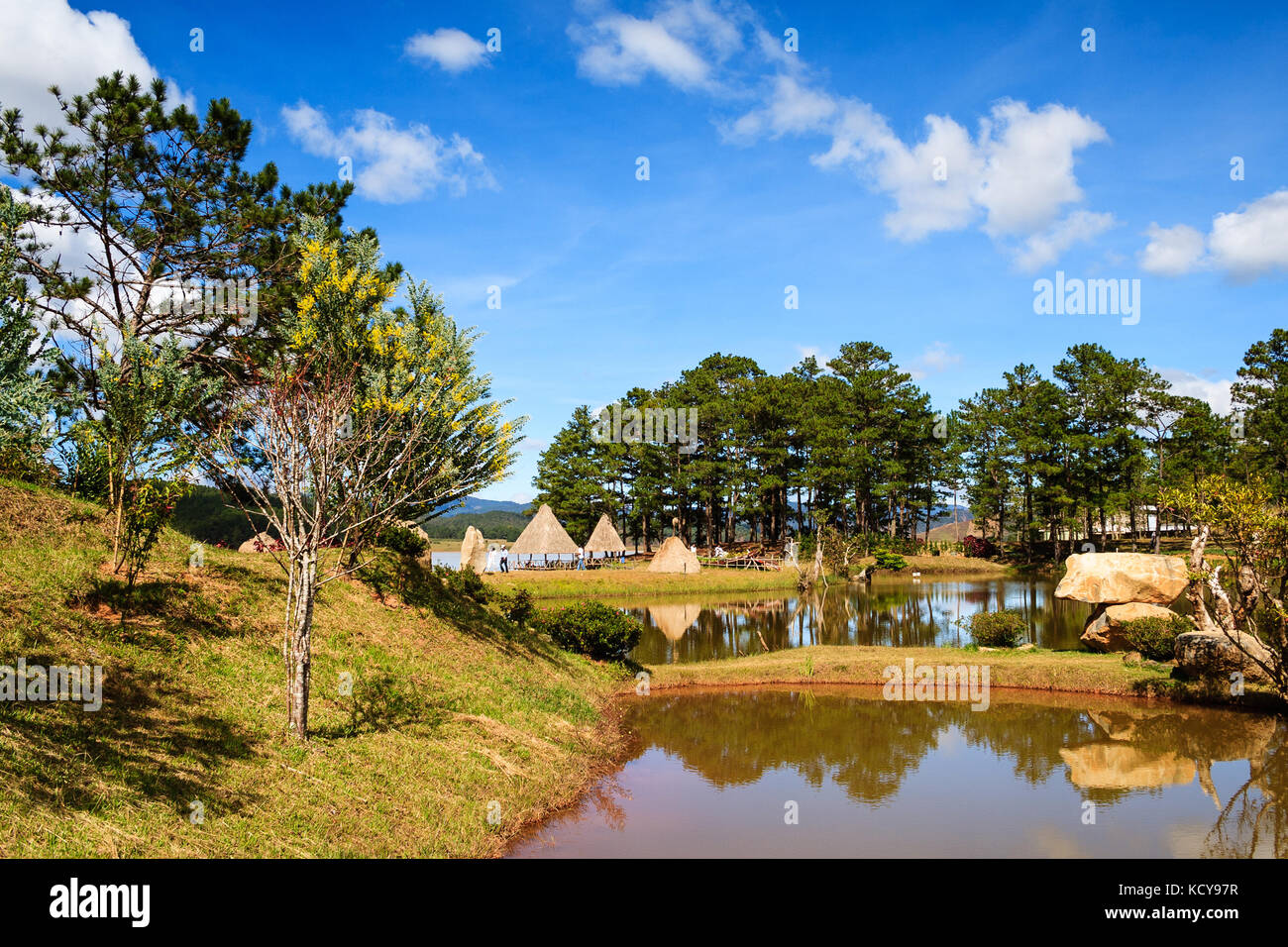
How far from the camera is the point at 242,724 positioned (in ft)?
31.3

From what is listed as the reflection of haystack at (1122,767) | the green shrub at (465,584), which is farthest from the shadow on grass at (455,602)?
the reflection of haystack at (1122,767)

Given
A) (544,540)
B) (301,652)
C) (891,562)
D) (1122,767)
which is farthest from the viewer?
(891,562)

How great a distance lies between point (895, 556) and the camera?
57.6m

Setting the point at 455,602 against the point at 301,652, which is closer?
the point at 301,652

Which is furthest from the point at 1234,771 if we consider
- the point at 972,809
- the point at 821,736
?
the point at 821,736

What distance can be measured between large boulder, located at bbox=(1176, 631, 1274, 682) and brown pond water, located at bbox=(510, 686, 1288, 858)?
1274 millimetres

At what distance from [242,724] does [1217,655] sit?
20.5 m

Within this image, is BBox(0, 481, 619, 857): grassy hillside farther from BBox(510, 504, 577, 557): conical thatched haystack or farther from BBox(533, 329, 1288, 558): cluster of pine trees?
BBox(533, 329, 1288, 558): cluster of pine trees

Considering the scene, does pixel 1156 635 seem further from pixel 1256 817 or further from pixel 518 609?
pixel 518 609

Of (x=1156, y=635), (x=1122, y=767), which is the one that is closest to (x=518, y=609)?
(x=1122, y=767)

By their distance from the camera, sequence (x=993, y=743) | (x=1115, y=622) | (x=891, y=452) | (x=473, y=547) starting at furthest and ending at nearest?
(x=891, y=452)
(x=473, y=547)
(x=1115, y=622)
(x=993, y=743)

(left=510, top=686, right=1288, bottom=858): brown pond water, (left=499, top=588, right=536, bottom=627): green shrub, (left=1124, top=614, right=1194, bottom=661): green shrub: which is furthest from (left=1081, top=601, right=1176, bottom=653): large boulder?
(left=499, top=588, right=536, bottom=627): green shrub

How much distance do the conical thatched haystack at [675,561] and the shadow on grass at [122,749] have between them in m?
39.8
